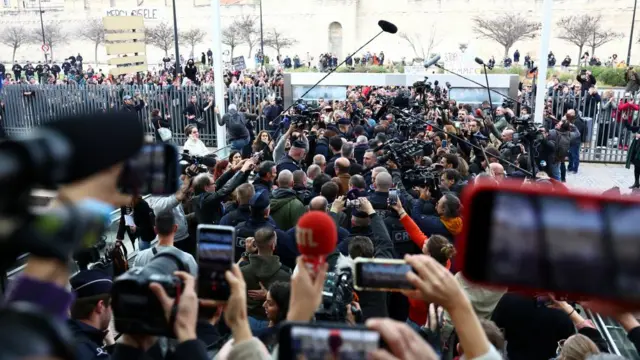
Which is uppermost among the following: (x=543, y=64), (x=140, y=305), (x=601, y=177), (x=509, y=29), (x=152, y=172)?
(x=509, y=29)

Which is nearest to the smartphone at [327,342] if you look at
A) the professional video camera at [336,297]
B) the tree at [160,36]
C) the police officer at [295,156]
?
Result: the professional video camera at [336,297]

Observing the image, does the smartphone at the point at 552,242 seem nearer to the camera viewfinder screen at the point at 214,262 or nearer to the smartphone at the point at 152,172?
Answer: the smartphone at the point at 152,172

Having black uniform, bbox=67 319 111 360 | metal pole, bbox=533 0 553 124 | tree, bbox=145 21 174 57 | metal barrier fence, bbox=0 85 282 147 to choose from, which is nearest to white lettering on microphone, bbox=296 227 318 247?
black uniform, bbox=67 319 111 360

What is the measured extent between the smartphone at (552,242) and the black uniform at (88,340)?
2401 mm

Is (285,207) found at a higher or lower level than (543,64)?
lower

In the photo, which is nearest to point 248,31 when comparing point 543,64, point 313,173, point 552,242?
point 543,64

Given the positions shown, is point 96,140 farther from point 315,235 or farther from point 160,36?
point 160,36

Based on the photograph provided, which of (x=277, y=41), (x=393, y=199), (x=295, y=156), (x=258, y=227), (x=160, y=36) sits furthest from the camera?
(x=277, y=41)

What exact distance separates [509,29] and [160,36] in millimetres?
30923

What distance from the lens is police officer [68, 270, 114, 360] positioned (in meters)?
3.23

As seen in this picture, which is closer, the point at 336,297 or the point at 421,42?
the point at 336,297

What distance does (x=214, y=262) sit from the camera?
2.28 m

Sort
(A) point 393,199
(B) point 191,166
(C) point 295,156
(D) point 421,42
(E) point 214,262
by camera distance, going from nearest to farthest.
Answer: (E) point 214,262
(A) point 393,199
(B) point 191,166
(C) point 295,156
(D) point 421,42

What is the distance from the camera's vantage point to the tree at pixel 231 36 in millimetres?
57125
